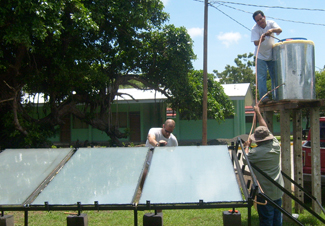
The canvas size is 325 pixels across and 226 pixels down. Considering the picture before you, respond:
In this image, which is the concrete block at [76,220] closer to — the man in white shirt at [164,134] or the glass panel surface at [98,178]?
the glass panel surface at [98,178]

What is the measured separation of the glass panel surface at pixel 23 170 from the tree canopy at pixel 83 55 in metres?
7.07

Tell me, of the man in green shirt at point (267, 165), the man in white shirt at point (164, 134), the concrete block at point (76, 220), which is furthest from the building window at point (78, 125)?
the concrete block at point (76, 220)

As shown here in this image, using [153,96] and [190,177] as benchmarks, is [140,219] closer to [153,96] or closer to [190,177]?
[190,177]

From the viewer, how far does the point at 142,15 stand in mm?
13609

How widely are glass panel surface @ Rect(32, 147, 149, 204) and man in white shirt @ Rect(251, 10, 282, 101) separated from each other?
287cm

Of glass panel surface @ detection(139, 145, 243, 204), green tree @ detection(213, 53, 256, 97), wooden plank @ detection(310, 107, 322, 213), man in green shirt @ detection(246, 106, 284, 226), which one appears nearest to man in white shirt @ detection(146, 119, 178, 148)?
glass panel surface @ detection(139, 145, 243, 204)

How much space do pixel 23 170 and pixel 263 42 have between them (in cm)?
419

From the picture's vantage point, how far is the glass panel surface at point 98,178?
10.1 feet

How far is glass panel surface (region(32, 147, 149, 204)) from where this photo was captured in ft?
10.1

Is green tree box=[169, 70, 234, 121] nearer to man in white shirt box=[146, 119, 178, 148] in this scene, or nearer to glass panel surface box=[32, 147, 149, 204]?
man in white shirt box=[146, 119, 178, 148]

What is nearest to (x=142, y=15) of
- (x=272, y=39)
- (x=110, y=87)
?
(x=110, y=87)

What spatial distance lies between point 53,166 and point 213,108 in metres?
14.2

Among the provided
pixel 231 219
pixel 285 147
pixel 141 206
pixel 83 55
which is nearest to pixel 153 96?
pixel 83 55

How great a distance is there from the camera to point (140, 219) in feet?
18.5
